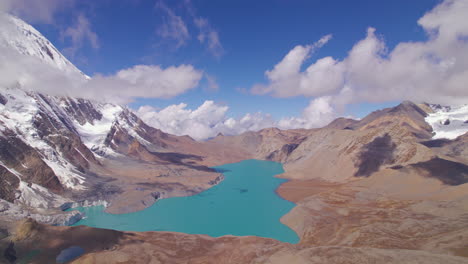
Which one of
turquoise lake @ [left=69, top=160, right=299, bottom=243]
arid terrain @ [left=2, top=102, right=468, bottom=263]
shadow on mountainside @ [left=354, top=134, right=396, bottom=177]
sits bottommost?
turquoise lake @ [left=69, top=160, right=299, bottom=243]

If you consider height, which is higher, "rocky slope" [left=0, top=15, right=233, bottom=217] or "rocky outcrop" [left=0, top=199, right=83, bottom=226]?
"rocky slope" [left=0, top=15, right=233, bottom=217]

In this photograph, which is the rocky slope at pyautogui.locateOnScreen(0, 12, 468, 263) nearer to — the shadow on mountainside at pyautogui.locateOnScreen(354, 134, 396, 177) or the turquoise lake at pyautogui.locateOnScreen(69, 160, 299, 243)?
the shadow on mountainside at pyautogui.locateOnScreen(354, 134, 396, 177)

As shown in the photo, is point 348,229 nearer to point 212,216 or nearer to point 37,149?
point 212,216

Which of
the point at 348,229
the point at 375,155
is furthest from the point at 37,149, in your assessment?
the point at 375,155

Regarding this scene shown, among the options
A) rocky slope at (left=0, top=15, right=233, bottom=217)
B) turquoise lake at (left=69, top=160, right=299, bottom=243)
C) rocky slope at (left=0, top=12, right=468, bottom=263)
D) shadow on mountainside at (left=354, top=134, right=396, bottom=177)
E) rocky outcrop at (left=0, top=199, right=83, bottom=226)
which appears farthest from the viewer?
shadow on mountainside at (left=354, top=134, right=396, bottom=177)

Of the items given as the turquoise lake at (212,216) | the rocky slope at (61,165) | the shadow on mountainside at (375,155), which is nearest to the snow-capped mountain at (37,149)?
the rocky slope at (61,165)

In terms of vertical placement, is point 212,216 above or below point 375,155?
below

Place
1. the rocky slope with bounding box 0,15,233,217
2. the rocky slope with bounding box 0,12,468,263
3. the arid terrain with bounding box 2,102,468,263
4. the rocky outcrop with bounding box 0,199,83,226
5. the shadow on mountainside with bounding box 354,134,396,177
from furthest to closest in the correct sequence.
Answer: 1. the shadow on mountainside with bounding box 354,134,396,177
2. the rocky slope with bounding box 0,15,233,217
3. the rocky outcrop with bounding box 0,199,83,226
4. the rocky slope with bounding box 0,12,468,263
5. the arid terrain with bounding box 2,102,468,263

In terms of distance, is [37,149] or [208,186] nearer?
[37,149]

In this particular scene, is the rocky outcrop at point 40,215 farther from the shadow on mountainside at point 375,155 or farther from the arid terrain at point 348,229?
the shadow on mountainside at point 375,155

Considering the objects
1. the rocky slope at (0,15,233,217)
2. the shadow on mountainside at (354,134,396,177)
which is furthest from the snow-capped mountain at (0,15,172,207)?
the shadow on mountainside at (354,134,396,177)
